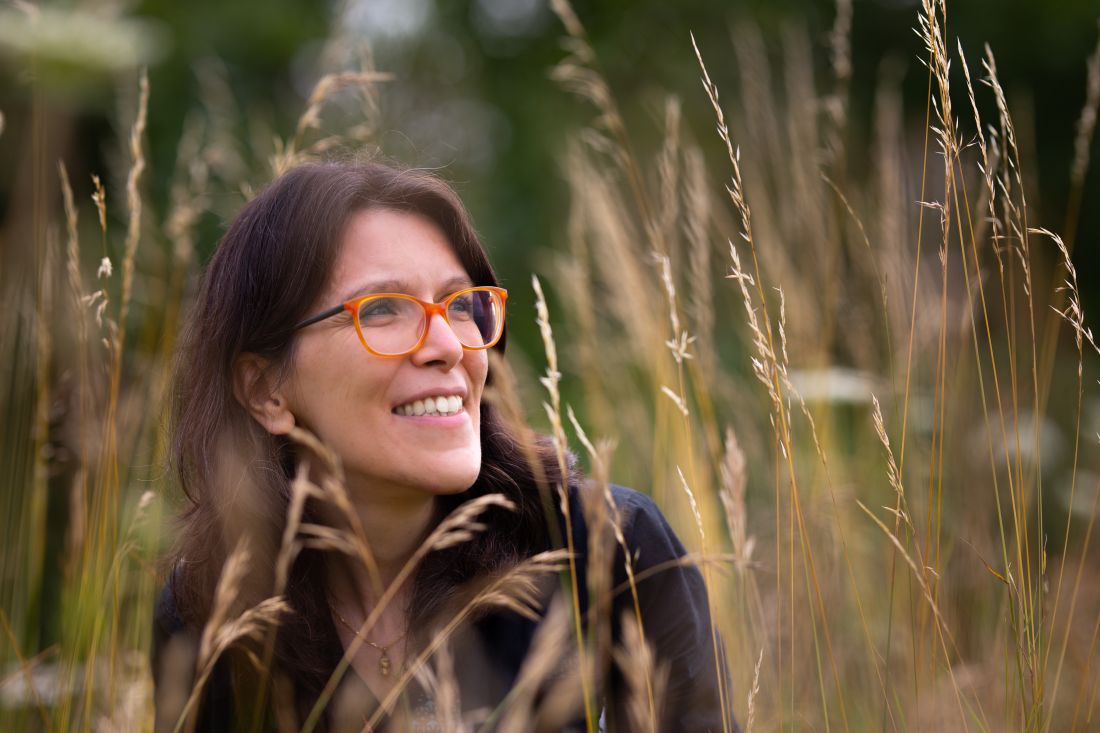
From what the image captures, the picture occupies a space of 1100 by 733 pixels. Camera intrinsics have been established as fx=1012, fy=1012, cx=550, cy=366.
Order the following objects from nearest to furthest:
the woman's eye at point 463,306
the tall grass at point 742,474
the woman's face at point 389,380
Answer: the tall grass at point 742,474 → the woman's face at point 389,380 → the woman's eye at point 463,306

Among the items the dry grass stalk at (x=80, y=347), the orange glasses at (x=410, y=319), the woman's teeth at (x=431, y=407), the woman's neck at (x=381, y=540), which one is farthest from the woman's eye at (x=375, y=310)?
the dry grass stalk at (x=80, y=347)

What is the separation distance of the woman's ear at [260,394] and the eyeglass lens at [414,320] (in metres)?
0.18

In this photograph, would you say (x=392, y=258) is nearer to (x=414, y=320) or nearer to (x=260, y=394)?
(x=414, y=320)

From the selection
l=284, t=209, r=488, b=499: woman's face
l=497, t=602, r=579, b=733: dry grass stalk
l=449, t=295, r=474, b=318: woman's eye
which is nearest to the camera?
l=497, t=602, r=579, b=733: dry grass stalk

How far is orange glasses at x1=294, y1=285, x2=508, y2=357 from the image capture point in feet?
4.15


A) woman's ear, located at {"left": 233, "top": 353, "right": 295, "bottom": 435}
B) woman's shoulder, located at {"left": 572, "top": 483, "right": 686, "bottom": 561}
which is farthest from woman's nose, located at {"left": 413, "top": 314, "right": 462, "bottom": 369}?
woman's shoulder, located at {"left": 572, "top": 483, "right": 686, "bottom": 561}

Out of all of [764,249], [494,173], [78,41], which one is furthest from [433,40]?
[764,249]

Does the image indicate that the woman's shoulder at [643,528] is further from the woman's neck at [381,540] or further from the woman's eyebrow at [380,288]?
the woman's eyebrow at [380,288]

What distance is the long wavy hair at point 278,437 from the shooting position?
52.7 inches

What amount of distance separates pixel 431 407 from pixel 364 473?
0.14 metres

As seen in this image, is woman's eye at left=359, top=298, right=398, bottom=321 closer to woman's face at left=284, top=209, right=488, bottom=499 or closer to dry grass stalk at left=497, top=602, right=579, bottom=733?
woman's face at left=284, top=209, right=488, bottom=499

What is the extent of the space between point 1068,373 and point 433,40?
12.9 ft

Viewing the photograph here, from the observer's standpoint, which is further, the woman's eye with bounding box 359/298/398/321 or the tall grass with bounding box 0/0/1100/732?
the woman's eye with bounding box 359/298/398/321

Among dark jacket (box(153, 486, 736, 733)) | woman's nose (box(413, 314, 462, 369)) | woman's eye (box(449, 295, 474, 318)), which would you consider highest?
woman's eye (box(449, 295, 474, 318))
